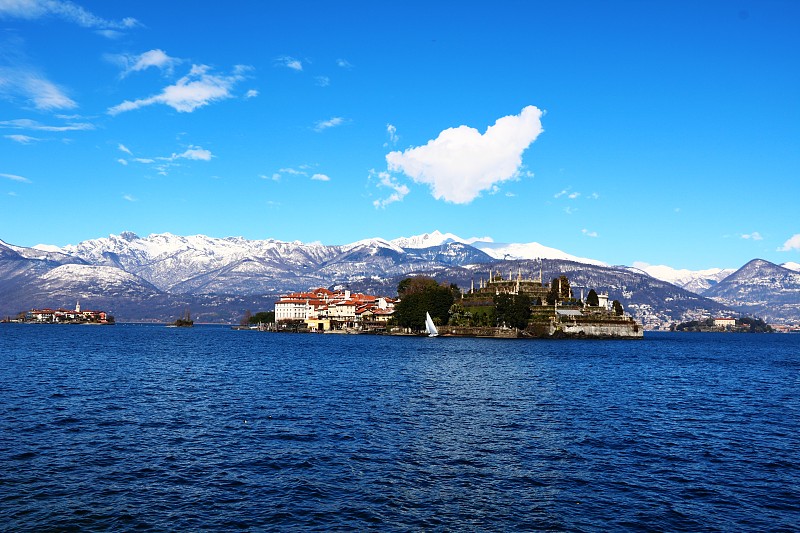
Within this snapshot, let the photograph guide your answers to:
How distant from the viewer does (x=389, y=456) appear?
40438mm

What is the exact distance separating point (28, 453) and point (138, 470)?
857 cm

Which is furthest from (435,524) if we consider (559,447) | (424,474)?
(559,447)

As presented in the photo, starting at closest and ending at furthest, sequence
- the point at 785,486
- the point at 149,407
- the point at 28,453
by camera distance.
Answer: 1. the point at 785,486
2. the point at 28,453
3. the point at 149,407

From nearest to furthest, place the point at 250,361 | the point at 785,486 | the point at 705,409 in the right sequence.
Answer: the point at 785,486 < the point at 705,409 < the point at 250,361

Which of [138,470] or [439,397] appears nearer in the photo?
[138,470]

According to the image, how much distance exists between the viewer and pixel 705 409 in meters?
65.2

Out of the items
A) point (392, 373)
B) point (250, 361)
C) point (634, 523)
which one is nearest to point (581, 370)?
point (392, 373)

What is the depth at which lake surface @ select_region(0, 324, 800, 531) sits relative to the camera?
29.7 m

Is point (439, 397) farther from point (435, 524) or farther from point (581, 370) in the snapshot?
point (581, 370)

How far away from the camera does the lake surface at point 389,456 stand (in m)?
29.7

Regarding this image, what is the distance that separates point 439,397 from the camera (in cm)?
6681

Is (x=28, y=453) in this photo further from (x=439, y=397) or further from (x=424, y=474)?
(x=439, y=397)

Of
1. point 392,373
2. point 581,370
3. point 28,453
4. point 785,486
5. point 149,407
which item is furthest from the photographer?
point 581,370

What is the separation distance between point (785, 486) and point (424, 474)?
19834 mm
